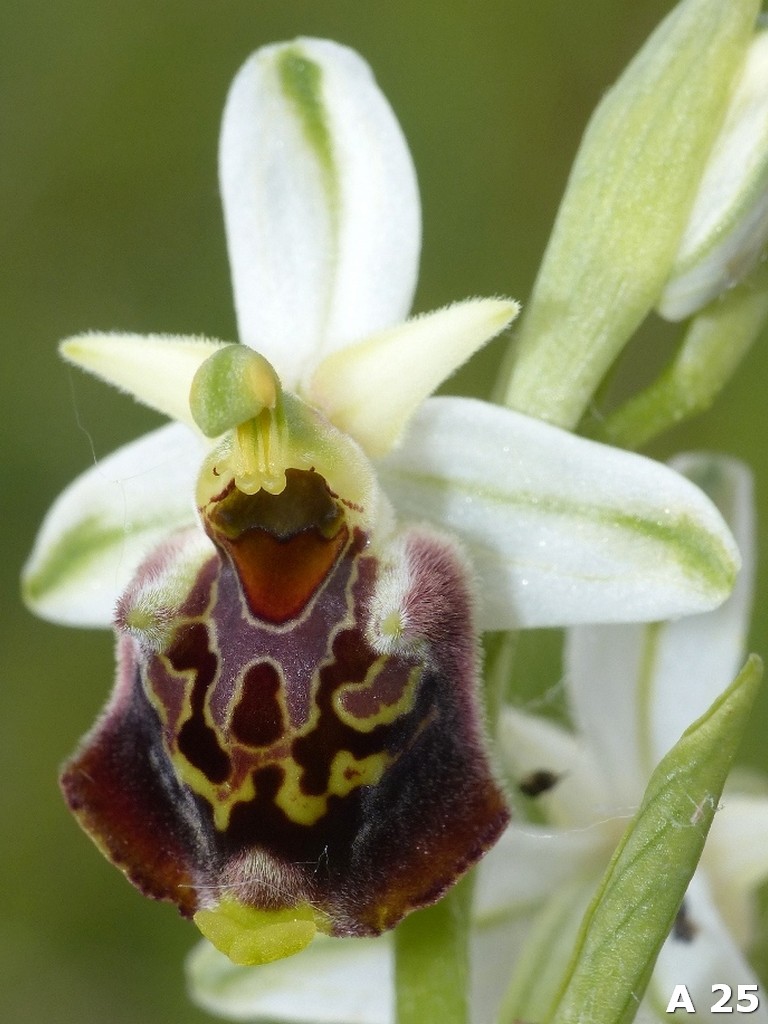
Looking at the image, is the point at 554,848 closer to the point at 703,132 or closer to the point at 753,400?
the point at 703,132

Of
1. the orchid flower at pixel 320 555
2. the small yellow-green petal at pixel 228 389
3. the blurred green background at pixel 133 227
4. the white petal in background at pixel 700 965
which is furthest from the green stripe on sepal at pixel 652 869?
the blurred green background at pixel 133 227

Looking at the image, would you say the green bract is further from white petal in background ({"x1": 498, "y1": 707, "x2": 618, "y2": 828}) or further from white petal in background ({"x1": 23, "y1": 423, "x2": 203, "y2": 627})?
white petal in background ({"x1": 498, "y1": 707, "x2": 618, "y2": 828})

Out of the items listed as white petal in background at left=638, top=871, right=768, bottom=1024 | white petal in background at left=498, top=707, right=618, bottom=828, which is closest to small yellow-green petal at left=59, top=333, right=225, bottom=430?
white petal in background at left=498, top=707, right=618, bottom=828

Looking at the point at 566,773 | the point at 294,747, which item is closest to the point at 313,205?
the point at 294,747

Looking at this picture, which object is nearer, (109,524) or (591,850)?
(109,524)

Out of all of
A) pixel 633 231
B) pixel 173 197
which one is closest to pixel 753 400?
pixel 173 197

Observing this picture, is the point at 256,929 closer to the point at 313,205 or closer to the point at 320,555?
the point at 320,555
